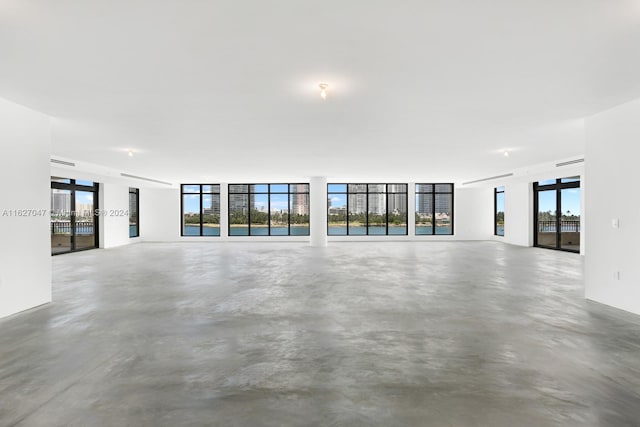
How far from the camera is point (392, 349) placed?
3.17m

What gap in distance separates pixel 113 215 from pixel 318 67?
41.6 feet

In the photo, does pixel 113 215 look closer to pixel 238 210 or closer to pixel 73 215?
pixel 73 215

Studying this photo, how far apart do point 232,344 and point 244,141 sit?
4.44 m

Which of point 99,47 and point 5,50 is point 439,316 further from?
point 5,50

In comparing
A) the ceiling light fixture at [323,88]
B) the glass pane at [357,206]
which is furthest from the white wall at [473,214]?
the ceiling light fixture at [323,88]

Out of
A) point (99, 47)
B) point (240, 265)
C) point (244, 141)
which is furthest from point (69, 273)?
point (99, 47)

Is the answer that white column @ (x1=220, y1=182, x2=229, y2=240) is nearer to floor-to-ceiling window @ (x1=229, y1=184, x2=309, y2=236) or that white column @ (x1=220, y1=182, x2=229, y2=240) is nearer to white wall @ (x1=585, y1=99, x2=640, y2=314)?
floor-to-ceiling window @ (x1=229, y1=184, x2=309, y2=236)

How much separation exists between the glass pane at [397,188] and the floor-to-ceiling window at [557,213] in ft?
17.2

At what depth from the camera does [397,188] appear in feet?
51.0

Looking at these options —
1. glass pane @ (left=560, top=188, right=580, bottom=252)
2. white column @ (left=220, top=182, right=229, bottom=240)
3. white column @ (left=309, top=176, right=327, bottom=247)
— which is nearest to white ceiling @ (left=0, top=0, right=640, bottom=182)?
glass pane @ (left=560, top=188, right=580, bottom=252)

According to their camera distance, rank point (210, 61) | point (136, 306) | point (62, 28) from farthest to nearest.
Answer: point (136, 306), point (210, 61), point (62, 28)

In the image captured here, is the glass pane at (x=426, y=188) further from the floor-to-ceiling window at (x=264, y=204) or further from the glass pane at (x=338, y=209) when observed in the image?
the floor-to-ceiling window at (x=264, y=204)

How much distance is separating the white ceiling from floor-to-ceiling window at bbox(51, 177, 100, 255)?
5842 millimetres

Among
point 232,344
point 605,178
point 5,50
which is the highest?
point 5,50
